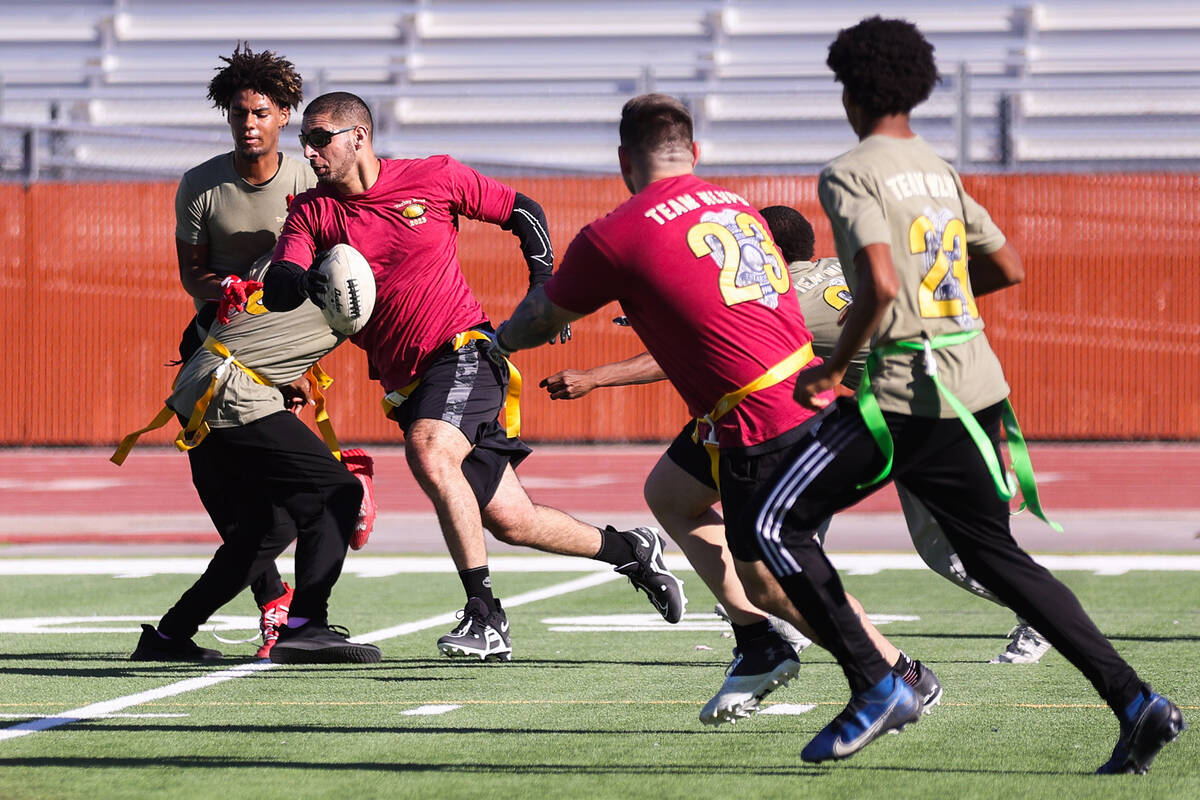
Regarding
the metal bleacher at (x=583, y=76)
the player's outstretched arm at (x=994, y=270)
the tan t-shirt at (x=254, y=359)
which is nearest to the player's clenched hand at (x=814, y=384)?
the player's outstretched arm at (x=994, y=270)

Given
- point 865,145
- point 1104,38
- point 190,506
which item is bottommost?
point 190,506

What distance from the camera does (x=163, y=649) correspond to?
7266 millimetres

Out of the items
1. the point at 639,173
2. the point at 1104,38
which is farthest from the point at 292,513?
the point at 1104,38

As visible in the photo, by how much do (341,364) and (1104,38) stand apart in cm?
1102

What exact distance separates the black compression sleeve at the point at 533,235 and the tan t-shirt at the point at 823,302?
103 cm

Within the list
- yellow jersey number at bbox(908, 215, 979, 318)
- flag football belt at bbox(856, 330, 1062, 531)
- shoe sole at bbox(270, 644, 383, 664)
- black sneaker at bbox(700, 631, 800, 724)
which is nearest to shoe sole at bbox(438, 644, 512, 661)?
shoe sole at bbox(270, 644, 383, 664)

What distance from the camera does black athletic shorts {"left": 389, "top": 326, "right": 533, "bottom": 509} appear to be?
6848 millimetres

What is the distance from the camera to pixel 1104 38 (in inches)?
935

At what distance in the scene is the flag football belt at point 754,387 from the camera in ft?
16.1

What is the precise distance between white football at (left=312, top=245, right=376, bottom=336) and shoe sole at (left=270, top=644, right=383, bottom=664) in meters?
1.25

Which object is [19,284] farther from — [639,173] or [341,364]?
[639,173]

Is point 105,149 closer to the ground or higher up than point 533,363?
higher up

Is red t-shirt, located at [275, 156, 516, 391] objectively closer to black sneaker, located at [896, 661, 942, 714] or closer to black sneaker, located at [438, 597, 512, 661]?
black sneaker, located at [438, 597, 512, 661]

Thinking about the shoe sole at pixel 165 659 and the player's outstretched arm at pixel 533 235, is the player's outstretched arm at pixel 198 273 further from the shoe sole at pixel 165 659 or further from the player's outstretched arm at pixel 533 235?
the shoe sole at pixel 165 659
